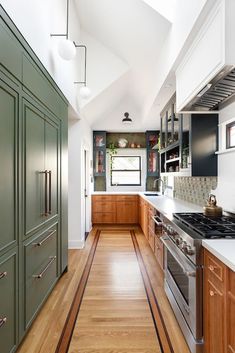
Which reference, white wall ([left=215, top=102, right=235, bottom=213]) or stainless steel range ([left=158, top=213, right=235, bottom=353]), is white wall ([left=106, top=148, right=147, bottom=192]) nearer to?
white wall ([left=215, top=102, right=235, bottom=213])

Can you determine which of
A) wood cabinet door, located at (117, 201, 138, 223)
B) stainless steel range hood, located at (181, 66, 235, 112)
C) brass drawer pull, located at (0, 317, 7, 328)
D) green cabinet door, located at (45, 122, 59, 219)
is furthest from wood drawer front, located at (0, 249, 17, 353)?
wood cabinet door, located at (117, 201, 138, 223)

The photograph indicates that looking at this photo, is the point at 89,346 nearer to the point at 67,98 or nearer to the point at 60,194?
the point at 60,194

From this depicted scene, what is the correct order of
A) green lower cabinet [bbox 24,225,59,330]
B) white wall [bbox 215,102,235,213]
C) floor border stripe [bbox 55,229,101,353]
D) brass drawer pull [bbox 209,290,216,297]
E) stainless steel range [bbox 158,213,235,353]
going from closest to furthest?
brass drawer pull [bbox 209,290,216,297]
stainless steel range [bbox 158,213,235,353]
floor border stripe [bbox 55,229,101,353]
green lower cabinet [bbox 24,225,59,330]
white wall [bbox 215,102,235,213]

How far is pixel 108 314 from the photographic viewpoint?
7.60 ft

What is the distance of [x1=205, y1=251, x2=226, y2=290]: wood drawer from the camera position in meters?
1.33

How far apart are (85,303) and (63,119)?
2.22 metres

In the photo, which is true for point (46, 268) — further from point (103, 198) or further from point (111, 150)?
point (111, 150)

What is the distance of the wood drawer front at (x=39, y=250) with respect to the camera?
79.1 inches

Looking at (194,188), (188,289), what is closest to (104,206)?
(194,188)

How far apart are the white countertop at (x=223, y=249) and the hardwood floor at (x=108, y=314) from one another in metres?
0.91

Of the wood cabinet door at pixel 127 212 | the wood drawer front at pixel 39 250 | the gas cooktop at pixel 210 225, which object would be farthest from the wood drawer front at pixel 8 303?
the wood cabinet door at pixel 127 212

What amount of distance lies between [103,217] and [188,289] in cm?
467

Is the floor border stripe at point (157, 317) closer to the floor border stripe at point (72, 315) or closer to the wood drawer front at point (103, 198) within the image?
the floor border stripe at point (72, 315)

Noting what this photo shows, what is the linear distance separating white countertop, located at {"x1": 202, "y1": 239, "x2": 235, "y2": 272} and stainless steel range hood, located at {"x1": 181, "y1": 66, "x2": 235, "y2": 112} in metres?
1.15
